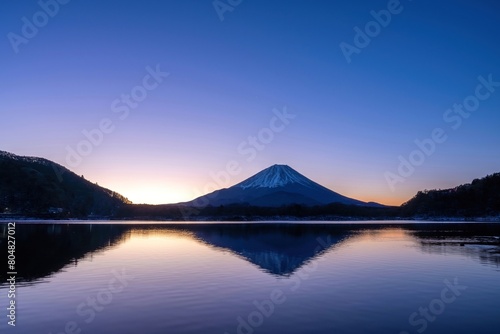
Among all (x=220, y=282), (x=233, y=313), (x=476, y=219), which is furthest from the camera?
(x=476, y=219)

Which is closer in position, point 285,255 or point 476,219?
point 285,255

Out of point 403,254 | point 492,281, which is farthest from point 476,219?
point 492,281

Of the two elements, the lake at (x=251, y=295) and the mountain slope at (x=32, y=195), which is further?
the mountain slope at (x=32, y=195)

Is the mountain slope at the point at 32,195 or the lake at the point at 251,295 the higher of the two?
the mountain slope at the point at 32,195

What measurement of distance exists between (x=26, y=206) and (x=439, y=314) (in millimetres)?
167329

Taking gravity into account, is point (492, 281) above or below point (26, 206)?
below

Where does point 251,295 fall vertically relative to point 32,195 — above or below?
below

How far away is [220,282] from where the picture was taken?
23.8 metres

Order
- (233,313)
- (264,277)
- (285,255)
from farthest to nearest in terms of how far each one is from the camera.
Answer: (285,255) < (264,277) < (233,313)

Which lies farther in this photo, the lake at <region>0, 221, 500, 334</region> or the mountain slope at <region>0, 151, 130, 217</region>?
the mountain slope at <region>0, 151, 130, 217</region>

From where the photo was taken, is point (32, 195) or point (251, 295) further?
point (32, 195)

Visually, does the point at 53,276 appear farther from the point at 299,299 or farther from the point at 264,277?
the point at 299,299

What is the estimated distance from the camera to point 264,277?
26.0 meters

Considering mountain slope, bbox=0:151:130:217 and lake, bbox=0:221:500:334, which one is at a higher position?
mountain slope, bbox=0:151:130:217
